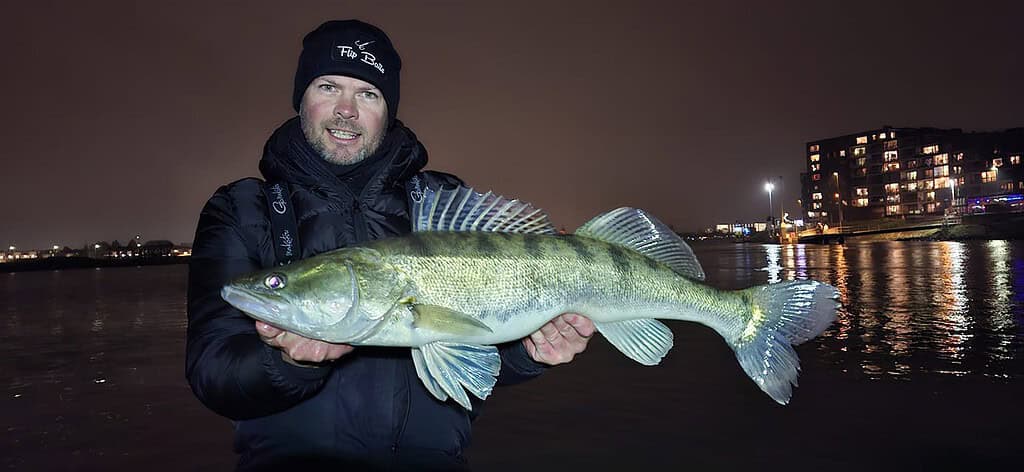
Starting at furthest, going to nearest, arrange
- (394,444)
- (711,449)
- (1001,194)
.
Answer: (1001,194)
(711,449)
(394,444)

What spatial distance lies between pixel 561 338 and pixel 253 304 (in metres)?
1.95

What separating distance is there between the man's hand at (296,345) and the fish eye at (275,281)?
0.78 ft

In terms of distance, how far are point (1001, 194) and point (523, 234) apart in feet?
459

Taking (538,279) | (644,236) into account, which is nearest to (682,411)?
(644,236)

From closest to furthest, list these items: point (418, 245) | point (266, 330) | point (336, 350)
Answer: point (266, 330), point (336, 350), point (418, 245)

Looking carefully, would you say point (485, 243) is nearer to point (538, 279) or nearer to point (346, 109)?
point (538, 279)

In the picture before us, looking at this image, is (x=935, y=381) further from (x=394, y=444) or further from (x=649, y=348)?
(x=394, y=444)

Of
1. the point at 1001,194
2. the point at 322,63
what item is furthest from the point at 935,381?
the point at 1001,194

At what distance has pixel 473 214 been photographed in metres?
3.77

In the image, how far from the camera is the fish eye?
310 cm

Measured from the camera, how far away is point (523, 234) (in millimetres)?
3797

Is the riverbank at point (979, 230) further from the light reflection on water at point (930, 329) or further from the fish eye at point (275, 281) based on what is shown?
the fish eye at point (275, 281)

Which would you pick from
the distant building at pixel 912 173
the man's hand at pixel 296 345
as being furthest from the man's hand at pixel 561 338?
the distant building at pixel 912 173

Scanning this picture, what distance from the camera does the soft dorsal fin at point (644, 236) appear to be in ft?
13.5
